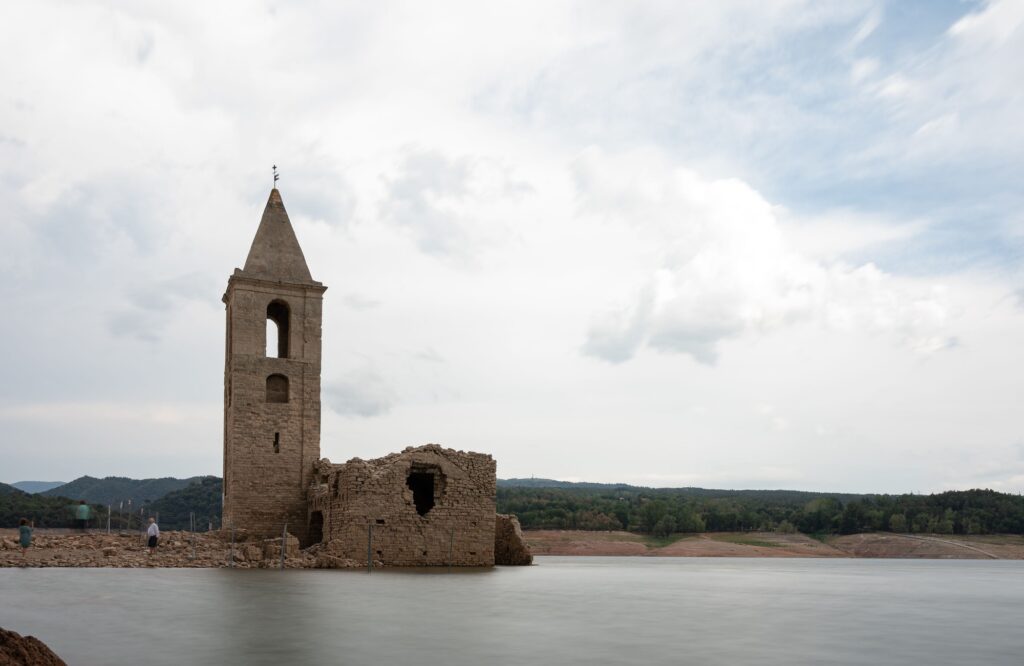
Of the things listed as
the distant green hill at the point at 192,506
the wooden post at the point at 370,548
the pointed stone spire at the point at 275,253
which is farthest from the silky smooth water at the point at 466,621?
the distant green hill at the point at 192,506

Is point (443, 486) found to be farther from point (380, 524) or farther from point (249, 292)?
point (249, 292)

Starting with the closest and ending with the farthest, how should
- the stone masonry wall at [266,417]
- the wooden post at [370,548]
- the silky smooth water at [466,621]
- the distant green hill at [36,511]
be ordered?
1. the silky smooth water at [466,621]
2. the wooden post at [370,548]
3. the stone masonry wall at [266,417]
4. the distant green hill at [36,511]

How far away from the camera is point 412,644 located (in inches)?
429

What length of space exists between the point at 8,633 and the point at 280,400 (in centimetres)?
2297

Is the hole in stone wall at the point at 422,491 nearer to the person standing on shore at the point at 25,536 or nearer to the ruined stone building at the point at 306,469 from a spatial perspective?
the ruined stone building at the point at 306,469

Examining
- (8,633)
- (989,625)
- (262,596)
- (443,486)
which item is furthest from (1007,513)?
(8,633)

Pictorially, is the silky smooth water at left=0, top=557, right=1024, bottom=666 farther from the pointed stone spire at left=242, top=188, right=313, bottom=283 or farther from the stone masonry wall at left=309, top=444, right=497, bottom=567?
the pointed stone spire at left=242, top=188, right=313, bottom=283

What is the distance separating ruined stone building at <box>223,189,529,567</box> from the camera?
25.8m

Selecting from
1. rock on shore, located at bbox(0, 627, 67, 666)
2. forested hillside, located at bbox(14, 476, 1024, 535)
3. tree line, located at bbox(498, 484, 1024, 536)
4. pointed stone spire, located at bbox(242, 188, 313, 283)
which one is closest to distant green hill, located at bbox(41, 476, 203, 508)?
forested hillside, located at bbox(14, 476, 1024, 535)

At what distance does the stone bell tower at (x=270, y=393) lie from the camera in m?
28.9

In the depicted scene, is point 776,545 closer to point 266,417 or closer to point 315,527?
point 315,527

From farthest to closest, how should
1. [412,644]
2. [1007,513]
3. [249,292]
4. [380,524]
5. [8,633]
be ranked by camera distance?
[1007,513] → [249,292] → [380,524] → [412,644] → [8,633]

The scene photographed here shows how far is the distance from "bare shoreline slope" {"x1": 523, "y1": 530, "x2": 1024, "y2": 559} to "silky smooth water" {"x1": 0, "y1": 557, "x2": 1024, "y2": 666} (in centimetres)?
4069

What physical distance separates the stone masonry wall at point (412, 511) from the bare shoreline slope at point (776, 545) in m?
33.4
